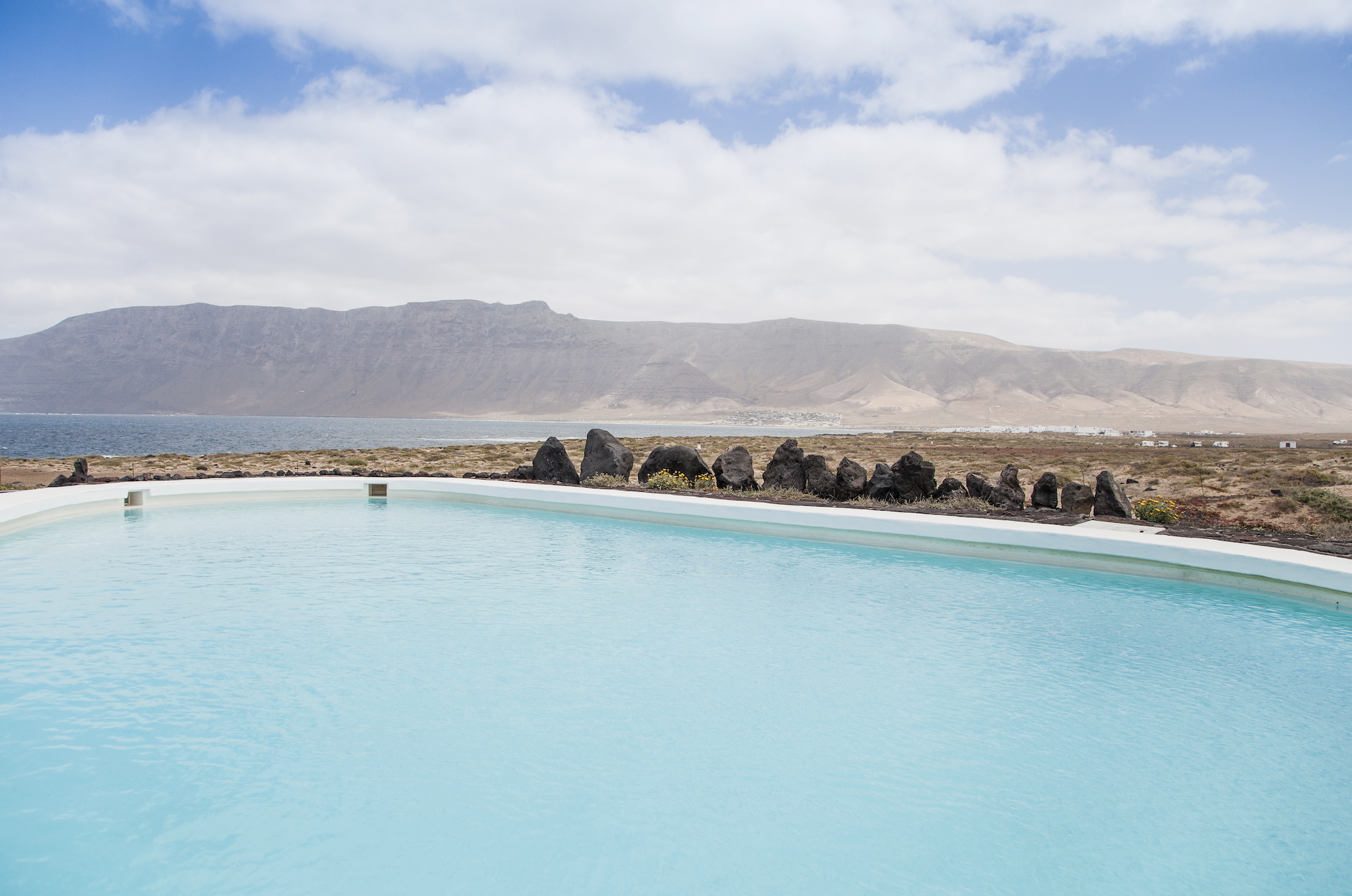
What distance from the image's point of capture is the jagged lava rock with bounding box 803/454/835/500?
12.8 metres

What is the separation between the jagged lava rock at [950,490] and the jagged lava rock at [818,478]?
1784 millimetres

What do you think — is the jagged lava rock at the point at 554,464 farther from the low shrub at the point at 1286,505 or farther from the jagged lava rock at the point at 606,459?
the low shrub at the point at 1286,505

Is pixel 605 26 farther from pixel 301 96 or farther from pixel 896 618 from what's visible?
pixel 896 618

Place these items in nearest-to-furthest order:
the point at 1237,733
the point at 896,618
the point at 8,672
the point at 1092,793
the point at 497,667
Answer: the point at 1092,793, the point at 1237,733, the point at 8,672, the point at 497,667, the point at 896,618

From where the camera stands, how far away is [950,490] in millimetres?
11859

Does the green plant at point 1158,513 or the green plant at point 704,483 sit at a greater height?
the green plant at point 704,483

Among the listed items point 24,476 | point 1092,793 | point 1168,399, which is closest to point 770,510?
point 1092,793

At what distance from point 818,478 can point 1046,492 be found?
12.3 ft

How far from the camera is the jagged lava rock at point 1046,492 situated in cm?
1163

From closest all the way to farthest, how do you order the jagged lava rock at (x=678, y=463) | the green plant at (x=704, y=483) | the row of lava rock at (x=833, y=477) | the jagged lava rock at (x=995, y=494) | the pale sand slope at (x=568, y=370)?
the row of lava rock at (x=833, y=477) < the jagged lava rock at (x=995, y=494) < the green plant at (x=704, y=483) < the jagged lava rock at (x=678, y=463) < the pale sand slope at (x=568, y=370)

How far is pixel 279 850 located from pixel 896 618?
5026 millimetres

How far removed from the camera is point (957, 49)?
18.5 m

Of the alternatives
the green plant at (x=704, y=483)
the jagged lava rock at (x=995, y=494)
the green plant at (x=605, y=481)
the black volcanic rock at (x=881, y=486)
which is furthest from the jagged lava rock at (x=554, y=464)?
the jagged lava rock at (x=995, y=494)

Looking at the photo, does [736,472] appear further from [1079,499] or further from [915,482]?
[1079,499]
